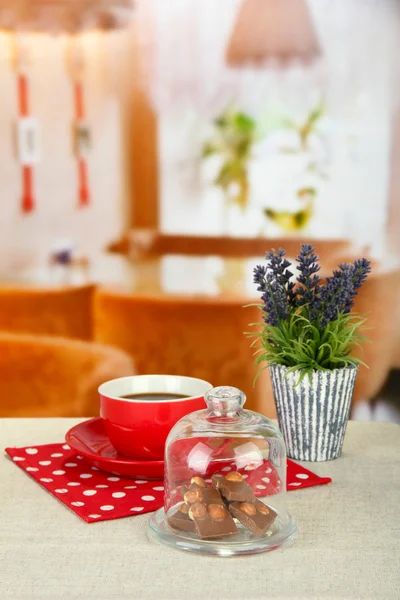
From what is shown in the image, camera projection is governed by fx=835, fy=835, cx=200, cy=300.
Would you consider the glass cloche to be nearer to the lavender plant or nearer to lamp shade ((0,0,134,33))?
the lavender plant

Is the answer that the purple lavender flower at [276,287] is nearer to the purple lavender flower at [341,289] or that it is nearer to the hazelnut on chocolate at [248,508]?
the purple lavender flower at [341,289]

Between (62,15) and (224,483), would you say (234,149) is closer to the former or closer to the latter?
(62,15)

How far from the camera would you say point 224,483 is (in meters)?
0.70

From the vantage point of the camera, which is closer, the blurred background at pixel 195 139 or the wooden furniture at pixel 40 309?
Answer: the wooden furniture at pixel 40 309

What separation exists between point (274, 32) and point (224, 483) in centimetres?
387

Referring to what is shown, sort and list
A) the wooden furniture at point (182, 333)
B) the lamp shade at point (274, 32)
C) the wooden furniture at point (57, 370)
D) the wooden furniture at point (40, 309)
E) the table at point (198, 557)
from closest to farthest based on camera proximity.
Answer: the table at point (198, 557), the wooden furniture at point (57, 370), the wooden furniture at point (182, 333), the wooden furniture at point (40, 309), the lamp shade at point (274, 32)

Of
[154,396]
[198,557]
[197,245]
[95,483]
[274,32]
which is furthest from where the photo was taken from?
A: [197,245]

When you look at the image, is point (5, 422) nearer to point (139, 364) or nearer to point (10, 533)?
point (10, 533)

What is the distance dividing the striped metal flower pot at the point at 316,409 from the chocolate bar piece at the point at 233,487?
200mm

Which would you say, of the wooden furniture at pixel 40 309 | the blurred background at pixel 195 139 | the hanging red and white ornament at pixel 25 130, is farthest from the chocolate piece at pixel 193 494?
the hanging red and white ornament at pixel 25 130

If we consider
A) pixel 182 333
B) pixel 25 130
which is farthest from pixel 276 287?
pixel 25 130

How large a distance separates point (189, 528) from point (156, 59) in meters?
4.50

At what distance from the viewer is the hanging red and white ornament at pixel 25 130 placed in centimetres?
387

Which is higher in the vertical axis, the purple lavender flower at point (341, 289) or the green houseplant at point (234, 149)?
the green houseplant at point (234, 149)
